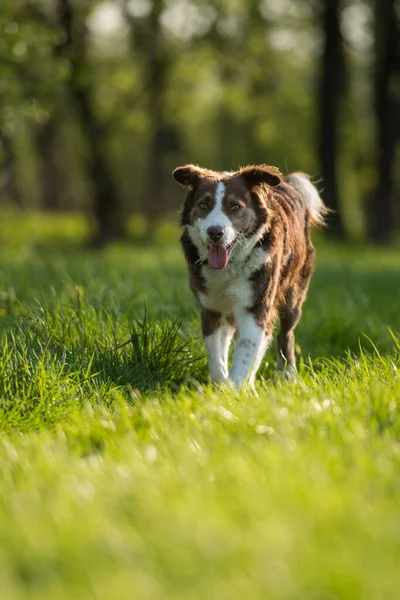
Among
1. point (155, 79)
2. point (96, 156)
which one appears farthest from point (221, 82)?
point (96, 156)

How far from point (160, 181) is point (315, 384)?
21163 millimetres

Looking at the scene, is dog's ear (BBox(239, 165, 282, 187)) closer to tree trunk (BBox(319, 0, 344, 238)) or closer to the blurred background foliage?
the blurred background foliage

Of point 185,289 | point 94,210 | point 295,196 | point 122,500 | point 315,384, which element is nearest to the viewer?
point 122,500

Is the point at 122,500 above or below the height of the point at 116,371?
above

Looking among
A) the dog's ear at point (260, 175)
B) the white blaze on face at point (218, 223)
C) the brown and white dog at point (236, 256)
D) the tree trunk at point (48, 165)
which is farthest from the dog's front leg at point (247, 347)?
the tree trunk at point (48, 165)

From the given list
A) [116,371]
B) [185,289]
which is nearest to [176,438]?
[116,371]

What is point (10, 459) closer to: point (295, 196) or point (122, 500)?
point (122, 500)

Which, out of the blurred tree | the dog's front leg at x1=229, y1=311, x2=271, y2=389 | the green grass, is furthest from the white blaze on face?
the blurred tree

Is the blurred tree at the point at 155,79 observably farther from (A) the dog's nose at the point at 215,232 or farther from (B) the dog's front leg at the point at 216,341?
(A) the dog's nose at the point at 215,232

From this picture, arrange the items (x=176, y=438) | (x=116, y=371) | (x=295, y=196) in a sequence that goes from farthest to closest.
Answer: (x=295, y=196), (x=116, y=371), (x=176, y=438)

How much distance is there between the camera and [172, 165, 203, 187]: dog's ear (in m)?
5.77

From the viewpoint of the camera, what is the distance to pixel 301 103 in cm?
2978

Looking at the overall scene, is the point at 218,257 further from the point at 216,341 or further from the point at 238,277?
the point at 216,341

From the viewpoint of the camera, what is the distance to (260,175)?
18.6 feet
